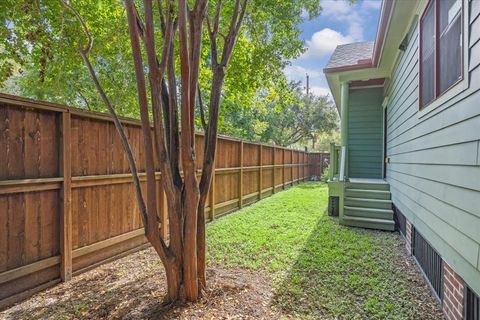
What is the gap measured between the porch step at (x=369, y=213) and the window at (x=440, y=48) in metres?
2.71

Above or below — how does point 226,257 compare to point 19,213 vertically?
below

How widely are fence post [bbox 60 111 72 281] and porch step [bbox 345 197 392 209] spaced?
4985mm

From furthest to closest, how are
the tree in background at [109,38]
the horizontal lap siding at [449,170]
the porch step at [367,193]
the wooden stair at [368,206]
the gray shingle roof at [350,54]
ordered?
the gray shingle roof at [350,54], the porch step at [367,193], the wooden stair at [368,206], the tree in background at [109,38], the horizontal lap siding at [449,170]

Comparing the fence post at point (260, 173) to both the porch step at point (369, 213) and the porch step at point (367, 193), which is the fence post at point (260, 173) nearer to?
the porch step at point (367, 193)

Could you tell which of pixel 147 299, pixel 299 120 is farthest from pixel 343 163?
pixel 299 120

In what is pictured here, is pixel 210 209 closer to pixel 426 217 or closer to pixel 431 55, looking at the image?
pixel 426 217

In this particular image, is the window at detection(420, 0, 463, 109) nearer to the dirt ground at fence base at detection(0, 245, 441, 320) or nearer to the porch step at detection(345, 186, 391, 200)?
the dirt ground at fence base at detection(0, 245, 441, 320)

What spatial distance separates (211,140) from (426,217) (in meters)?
2.49

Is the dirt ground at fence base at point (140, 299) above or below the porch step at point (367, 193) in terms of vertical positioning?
below

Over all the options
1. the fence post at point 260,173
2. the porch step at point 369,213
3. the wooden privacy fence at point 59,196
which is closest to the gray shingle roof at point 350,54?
the porch step at point 369,213

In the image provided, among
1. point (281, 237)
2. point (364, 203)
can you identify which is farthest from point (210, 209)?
point (364, 203)

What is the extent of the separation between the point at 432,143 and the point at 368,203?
3.13 meters

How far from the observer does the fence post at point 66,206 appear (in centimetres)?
305

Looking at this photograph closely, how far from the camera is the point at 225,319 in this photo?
2277mm
